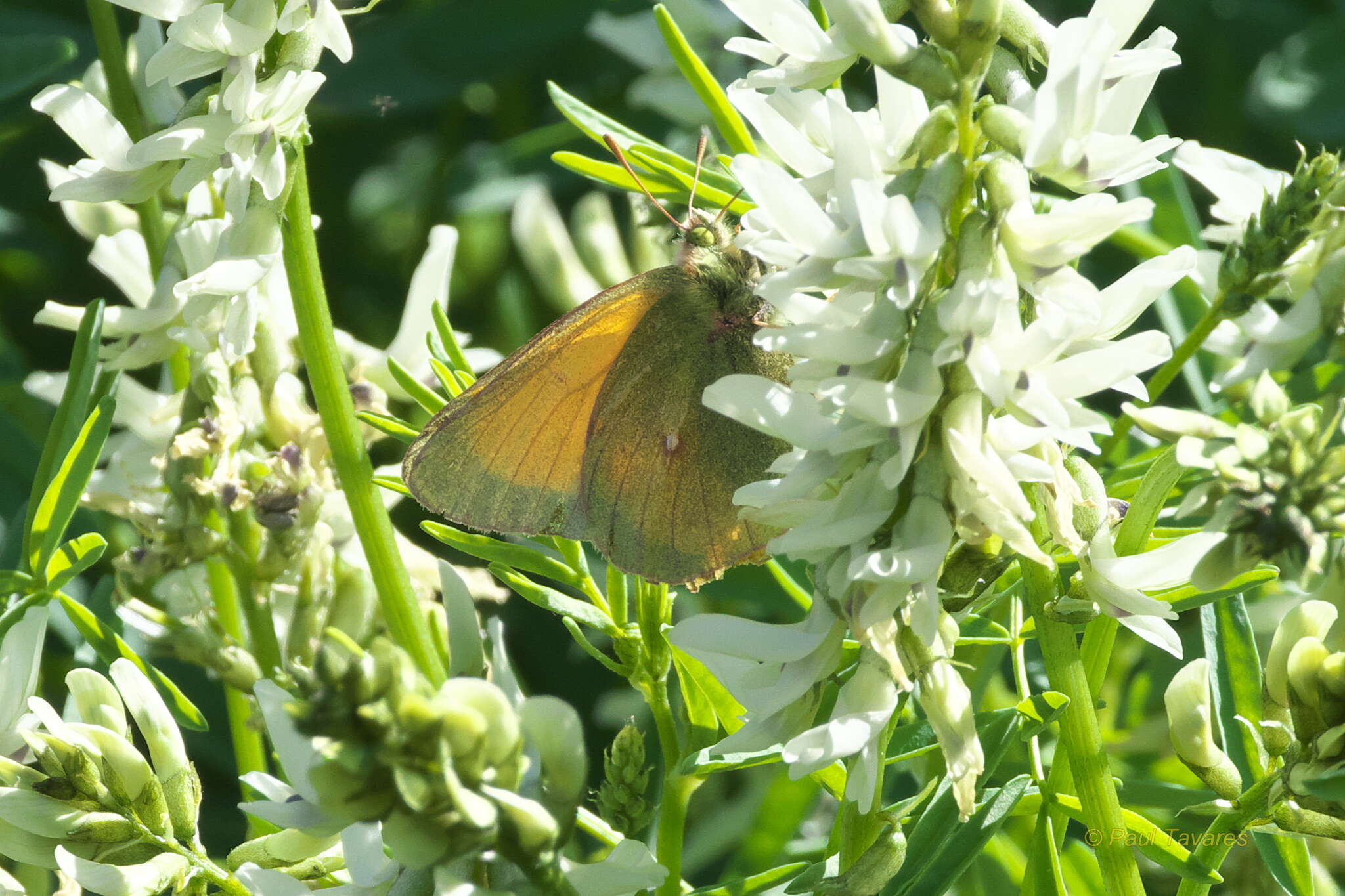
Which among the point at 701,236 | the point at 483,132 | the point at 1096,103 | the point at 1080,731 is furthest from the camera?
the point at 483,132

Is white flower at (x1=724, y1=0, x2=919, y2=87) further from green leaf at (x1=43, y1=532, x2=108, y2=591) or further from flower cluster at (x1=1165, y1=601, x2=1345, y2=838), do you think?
green leaf at (x1=43, y1=532, x2=108, y2=591)

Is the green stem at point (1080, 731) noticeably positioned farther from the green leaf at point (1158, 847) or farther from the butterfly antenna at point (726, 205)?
the butterfly antenna at point (726, 205)

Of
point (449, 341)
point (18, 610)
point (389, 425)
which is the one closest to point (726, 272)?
point (449, 341)

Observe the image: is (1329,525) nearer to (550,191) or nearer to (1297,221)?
(1297,221)

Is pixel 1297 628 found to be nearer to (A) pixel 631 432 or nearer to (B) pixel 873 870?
(B) pixel 873 870

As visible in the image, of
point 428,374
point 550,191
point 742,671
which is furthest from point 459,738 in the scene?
point 550,191

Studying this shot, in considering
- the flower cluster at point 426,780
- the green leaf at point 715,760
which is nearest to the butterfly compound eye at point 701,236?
the green leaf at point 715,760
